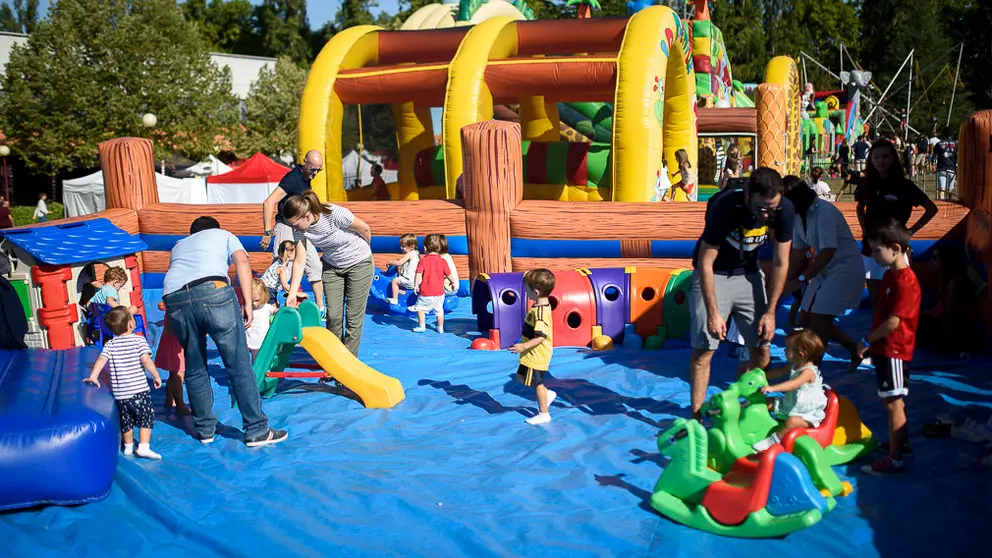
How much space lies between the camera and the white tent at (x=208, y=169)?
2526 cm

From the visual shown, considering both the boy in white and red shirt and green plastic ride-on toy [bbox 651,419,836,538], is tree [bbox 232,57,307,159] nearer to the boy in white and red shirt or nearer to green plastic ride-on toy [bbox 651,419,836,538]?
the boy in white and red shirt

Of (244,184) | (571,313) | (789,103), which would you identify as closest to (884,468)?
(571,313)

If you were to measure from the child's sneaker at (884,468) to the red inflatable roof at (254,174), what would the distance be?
18049 millimetres

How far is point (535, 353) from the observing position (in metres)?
5.25

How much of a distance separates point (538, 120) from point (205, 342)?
10636 millimetres

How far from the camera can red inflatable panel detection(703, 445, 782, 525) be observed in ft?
12.2

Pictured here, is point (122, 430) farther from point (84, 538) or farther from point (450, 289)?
point (450, 289)

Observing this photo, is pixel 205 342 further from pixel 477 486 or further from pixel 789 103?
pixel 789 103

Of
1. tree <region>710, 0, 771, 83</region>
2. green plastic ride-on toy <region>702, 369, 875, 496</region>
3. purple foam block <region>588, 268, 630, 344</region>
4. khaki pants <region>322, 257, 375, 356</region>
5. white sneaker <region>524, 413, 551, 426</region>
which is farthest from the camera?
tree <region>710, 0, 771, 83</region>

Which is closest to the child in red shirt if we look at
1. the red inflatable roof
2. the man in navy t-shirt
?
the man in navy t-shirt

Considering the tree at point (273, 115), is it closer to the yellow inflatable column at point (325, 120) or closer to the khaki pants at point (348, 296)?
the yellow inflatable column at point (325, 120)

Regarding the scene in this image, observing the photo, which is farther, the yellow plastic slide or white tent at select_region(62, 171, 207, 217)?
white tent at select_region(62, 171, 207, 217)

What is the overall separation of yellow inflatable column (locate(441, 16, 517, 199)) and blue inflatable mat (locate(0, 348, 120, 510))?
6652 millimetres

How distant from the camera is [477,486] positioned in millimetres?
4480
